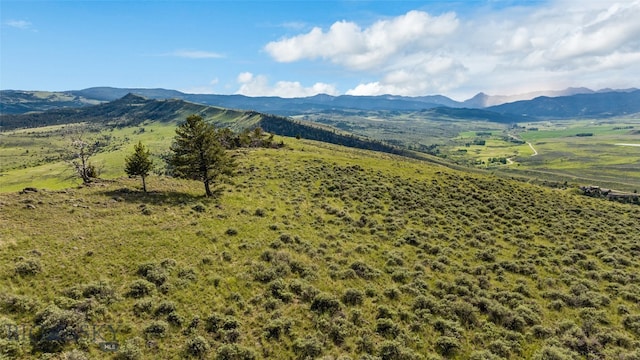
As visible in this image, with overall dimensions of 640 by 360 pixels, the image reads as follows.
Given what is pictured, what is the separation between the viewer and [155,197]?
40.6m

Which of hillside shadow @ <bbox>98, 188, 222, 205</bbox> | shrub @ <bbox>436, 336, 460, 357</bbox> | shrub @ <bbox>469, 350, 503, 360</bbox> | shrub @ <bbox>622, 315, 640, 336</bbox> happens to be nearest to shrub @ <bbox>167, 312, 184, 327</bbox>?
shrub @ <bbox>436, 336, 460, 357</bbox>

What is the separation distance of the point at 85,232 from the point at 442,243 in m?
36.1

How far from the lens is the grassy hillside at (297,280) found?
1966 cm

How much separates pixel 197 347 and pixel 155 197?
26.8 m

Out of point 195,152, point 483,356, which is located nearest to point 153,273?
point 195,152

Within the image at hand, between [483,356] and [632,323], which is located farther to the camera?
[632,323]

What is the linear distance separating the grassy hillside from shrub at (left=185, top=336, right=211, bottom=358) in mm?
82

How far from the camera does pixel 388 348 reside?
20.3 metres

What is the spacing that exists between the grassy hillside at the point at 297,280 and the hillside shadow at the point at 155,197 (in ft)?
0.83

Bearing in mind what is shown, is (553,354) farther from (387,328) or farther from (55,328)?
(55,328)

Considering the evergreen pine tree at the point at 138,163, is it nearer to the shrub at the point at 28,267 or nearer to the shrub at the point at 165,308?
the shrub at the point at 28,267

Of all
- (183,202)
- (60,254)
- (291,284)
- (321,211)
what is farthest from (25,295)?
(321,211)

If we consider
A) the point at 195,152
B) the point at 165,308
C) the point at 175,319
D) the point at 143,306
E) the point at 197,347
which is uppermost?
the point at 195,152

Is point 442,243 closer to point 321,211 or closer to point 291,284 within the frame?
point 321,211
